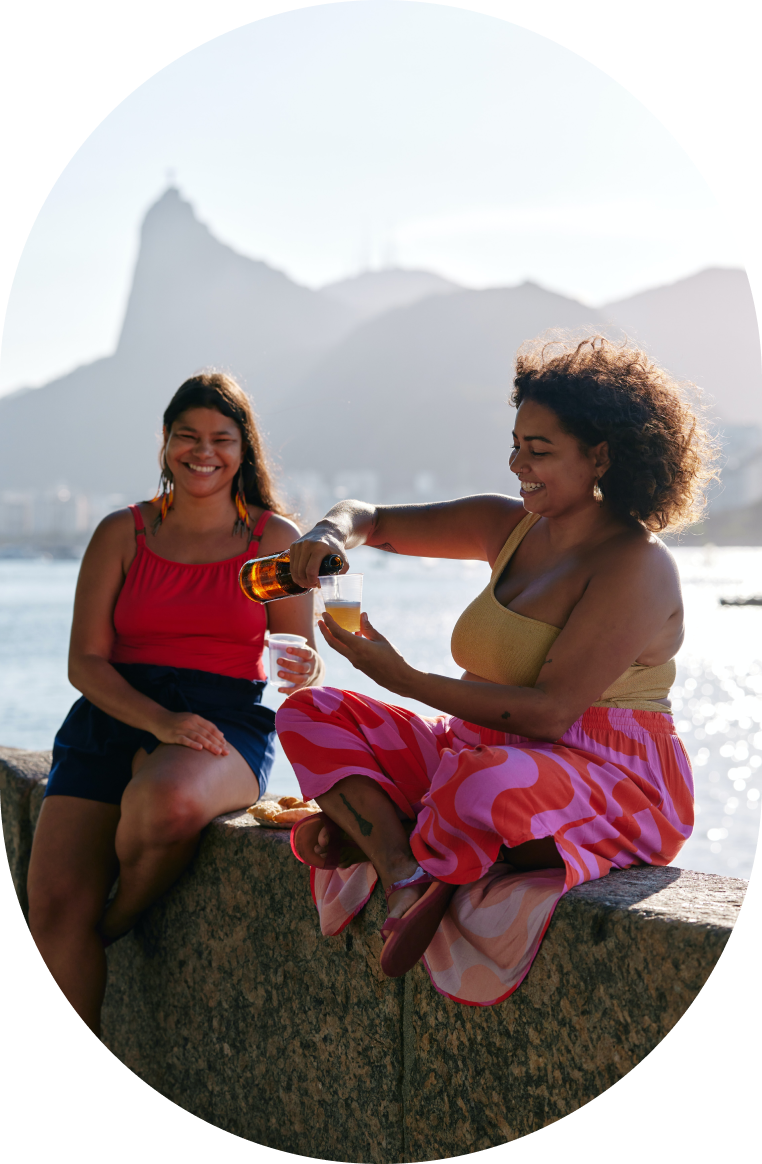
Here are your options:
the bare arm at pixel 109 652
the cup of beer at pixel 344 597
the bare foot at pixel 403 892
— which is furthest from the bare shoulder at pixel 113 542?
the bare foot at pixel 403 892

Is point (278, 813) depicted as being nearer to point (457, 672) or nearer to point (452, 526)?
point (452, 526)

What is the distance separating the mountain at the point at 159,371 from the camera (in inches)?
142

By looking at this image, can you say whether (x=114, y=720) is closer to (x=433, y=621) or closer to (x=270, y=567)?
(x=270, y=567)

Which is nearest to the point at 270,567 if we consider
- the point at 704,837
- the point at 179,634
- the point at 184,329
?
the point at 179,634

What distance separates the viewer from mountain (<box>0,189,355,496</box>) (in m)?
3.59

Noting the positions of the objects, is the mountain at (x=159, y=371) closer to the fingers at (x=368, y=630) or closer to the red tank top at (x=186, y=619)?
the red tank top at (x=186, y=619)

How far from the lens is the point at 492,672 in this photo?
6.77ft

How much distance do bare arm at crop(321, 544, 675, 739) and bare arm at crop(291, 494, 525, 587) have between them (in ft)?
1.33

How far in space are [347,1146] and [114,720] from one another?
1194 millimetres

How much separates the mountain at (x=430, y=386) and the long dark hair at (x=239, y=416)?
761mm

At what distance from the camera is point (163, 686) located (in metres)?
2.58

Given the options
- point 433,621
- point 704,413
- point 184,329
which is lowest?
point 433,621

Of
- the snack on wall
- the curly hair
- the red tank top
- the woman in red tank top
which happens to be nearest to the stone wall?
the snack on wall

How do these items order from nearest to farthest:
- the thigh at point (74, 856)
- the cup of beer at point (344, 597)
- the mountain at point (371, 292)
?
1. the cup of beer at point (344, 597)
2. the thigh at point (74, 856)
3. the mountain at point (371, 292)
